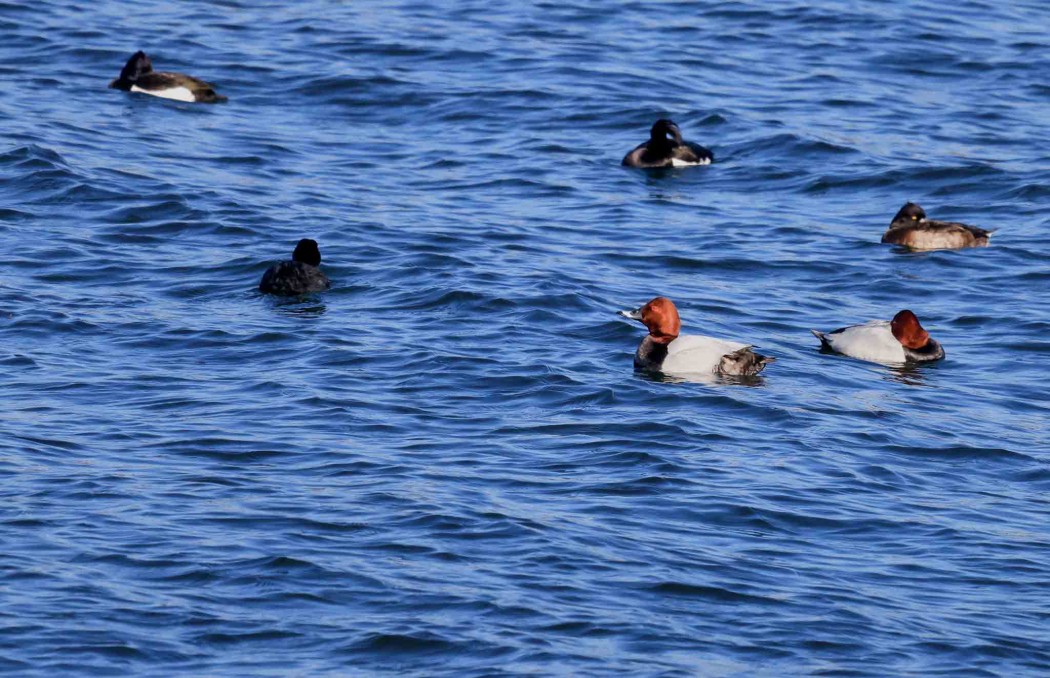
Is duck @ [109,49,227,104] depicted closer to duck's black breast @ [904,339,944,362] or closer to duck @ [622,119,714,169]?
duck @ [622,119,714,169]

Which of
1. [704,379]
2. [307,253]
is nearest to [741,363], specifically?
[704,379]

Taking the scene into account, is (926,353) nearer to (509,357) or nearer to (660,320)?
(660,320)

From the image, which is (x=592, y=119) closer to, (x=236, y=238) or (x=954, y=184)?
(x=954, y=184)

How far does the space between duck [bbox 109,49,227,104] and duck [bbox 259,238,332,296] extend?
7935mm

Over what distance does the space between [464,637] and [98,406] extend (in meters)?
4.53

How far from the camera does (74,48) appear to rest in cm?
2531

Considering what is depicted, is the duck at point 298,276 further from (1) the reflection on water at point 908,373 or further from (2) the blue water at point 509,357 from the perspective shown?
(1) the reflection on water at point 908,373

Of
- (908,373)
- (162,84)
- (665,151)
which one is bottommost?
(908,373)

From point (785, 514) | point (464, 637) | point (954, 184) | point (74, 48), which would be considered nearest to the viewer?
point (464, 637)

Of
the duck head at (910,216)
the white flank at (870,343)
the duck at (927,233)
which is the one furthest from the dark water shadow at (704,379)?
the duck head at (910,216)

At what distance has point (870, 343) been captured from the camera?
573 inches

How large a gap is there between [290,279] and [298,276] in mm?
76

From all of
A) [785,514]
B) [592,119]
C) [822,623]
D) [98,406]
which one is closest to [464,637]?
[822,623]

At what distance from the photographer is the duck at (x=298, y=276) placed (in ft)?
50.6
